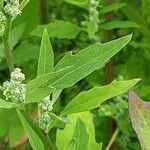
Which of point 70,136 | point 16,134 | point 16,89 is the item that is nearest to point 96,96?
point 16,89

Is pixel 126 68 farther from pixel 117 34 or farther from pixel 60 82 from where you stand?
pixel 60 82

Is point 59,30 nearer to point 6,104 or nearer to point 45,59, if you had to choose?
point 45,59

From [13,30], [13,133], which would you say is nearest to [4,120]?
[13,133]

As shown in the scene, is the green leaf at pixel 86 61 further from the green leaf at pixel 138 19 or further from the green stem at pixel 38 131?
the green leaf at pixel 138 19

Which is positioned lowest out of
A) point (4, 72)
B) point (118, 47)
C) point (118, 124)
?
point (118, 124)

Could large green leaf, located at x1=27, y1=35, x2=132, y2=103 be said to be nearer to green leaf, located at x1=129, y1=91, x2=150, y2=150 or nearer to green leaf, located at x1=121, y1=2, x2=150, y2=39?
green leaf, located at x1=129, y1=91, x2=150, y2=150

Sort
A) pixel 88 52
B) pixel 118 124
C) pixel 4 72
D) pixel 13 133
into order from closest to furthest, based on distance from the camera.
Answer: pixel 88 52
pixel 13 133
pixel 118 124
pixel 4 72

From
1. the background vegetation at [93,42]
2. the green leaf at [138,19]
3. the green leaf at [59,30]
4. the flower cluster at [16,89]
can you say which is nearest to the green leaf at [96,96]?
the flower cluster at [16,89]

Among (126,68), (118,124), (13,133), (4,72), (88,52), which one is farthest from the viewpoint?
(4,72)
